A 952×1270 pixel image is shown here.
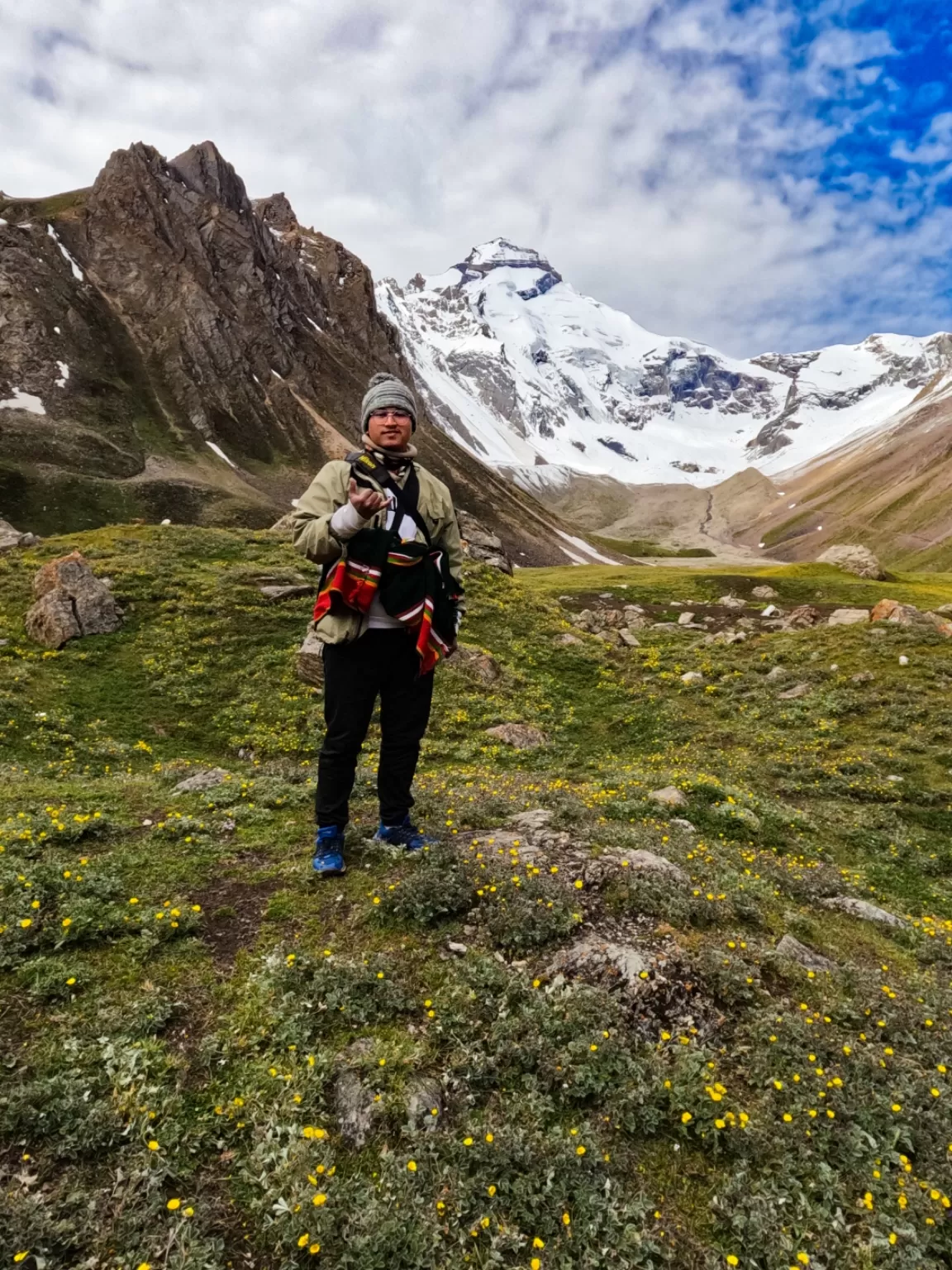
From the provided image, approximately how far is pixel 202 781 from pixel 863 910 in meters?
10.2

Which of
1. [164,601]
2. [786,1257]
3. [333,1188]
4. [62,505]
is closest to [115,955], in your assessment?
[333,1188]

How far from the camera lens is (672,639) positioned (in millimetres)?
31953

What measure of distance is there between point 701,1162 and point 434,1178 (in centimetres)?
189

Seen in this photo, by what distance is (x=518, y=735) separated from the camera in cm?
1747

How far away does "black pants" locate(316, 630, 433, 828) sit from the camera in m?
7.44

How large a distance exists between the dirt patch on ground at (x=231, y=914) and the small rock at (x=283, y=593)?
20163 mm

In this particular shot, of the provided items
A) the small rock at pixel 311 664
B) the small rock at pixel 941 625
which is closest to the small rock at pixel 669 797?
the small rock at pixel 311 664

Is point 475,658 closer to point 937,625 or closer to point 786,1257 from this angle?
point 786,1257

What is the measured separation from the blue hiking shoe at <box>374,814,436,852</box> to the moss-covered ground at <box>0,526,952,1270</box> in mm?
354

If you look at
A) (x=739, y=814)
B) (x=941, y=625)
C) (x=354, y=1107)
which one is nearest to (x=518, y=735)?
(x=739, y=814)

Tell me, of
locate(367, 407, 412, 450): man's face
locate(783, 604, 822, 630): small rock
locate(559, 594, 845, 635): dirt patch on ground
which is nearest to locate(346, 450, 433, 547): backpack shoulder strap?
locate(367, 407, 412, 450): man's face

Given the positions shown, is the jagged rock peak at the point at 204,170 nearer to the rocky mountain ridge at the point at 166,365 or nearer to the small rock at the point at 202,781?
the rocky mountain ridge at the point at 166,365

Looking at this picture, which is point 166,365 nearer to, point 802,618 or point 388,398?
point 802,618

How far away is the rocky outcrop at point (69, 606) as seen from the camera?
67.9ft
